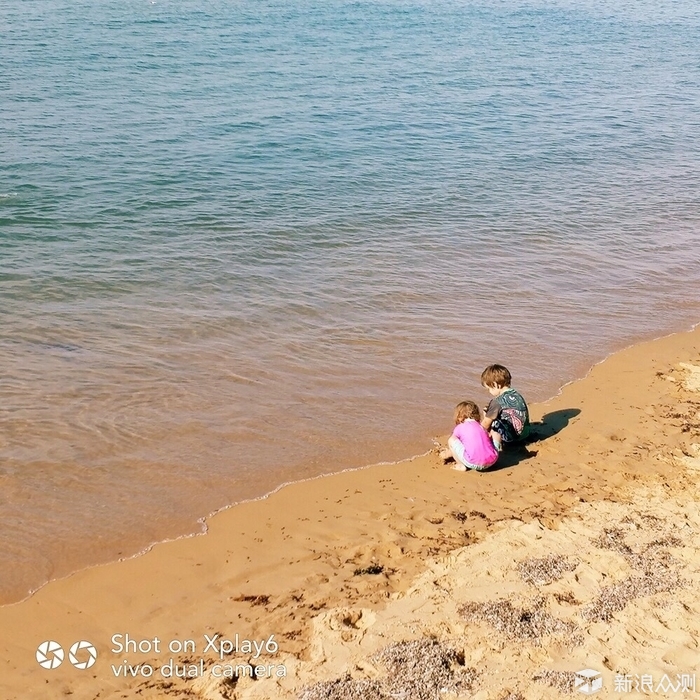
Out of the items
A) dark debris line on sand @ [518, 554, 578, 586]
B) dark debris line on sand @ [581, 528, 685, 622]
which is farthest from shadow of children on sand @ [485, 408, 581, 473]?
dark debris line on sand @ [518, 554, 578, 586]

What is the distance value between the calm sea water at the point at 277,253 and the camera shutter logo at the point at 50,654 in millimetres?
683

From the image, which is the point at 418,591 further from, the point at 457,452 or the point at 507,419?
the point at 507,419

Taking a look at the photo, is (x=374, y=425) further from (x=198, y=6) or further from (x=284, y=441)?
(x=198, y=6)

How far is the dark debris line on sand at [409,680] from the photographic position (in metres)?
4.15

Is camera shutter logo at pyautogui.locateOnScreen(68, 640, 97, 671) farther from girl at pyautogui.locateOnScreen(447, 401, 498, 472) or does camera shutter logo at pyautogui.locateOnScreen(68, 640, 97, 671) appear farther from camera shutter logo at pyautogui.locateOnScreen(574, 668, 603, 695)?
girl at pyautogui.locateOnScreen(447, 401, 498, 472)

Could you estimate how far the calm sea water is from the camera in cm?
703

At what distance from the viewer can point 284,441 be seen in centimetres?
722

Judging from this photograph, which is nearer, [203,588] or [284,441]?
[203,588]

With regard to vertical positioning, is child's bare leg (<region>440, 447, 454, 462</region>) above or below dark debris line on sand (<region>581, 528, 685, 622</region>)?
below

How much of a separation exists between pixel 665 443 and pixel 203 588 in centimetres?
A: 418

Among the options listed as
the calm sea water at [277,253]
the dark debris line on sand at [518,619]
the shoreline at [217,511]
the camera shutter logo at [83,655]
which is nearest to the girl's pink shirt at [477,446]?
the shoreline at [217,511]

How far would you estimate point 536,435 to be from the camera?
288 inches

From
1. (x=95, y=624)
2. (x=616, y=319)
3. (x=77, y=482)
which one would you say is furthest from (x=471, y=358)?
(x=95, y=624)

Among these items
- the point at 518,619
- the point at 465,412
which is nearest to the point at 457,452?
the point at 465,412
